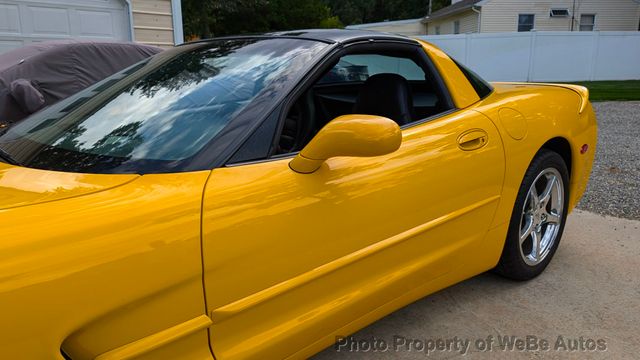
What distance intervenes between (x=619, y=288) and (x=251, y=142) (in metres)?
2.35

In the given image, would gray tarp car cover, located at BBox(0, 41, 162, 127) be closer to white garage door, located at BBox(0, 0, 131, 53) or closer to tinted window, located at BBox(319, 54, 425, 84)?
white garage door, located at BBox(0, 0, 131, 53)

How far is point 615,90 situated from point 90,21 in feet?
45.6

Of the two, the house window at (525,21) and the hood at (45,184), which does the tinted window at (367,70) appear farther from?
the house window at (525,21)

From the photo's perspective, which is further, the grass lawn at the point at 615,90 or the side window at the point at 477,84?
the grass lawn at the point at 615,90

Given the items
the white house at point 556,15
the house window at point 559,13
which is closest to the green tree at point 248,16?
the white house at point 556,15

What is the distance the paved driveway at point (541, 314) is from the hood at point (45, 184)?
1.23 meters

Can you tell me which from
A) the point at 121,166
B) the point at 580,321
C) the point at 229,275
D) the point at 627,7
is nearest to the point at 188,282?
the point at 229,275

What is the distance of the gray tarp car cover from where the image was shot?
422 cm

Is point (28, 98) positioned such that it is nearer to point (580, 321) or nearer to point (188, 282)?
point (188, 282)

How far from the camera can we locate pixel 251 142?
1726 millimetres

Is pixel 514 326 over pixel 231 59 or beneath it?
beneath

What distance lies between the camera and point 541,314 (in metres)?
2.61

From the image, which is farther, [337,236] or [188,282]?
[337,236]

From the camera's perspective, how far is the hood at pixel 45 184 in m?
1.39
